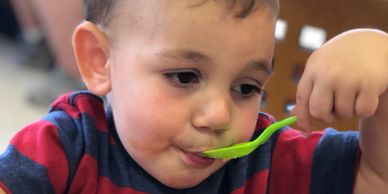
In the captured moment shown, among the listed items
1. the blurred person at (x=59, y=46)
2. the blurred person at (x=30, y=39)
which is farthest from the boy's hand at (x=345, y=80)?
the blurred person at (x=30, y=39)

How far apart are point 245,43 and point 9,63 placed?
57.2 inches

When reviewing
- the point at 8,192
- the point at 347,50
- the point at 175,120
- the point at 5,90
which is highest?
the point at 347,50

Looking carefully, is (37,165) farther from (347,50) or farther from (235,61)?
(347,50)

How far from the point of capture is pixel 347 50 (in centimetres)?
58

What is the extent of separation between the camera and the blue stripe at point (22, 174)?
1.82ft

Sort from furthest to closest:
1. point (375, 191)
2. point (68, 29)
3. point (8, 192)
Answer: point (68, 29) < point (375, 191) < point (8, 192)

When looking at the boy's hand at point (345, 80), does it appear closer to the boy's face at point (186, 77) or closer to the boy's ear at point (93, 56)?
the boy's face at point (186, 77)

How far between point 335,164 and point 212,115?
21 centimetres

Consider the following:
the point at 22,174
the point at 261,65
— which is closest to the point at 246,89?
the point at 261,65

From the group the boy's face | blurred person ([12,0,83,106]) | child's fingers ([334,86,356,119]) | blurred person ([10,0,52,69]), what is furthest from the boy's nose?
blurred person ([10,0,52,69])

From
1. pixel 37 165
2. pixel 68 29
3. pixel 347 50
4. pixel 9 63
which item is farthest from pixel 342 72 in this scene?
pixel 9 63

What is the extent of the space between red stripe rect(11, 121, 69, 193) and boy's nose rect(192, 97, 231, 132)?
16cm

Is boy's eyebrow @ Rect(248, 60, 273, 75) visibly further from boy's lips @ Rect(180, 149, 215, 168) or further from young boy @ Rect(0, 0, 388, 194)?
boy's lips @ Rect(180, 149, 215, 168)

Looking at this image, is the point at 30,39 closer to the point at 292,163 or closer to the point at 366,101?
the point at 292,163
